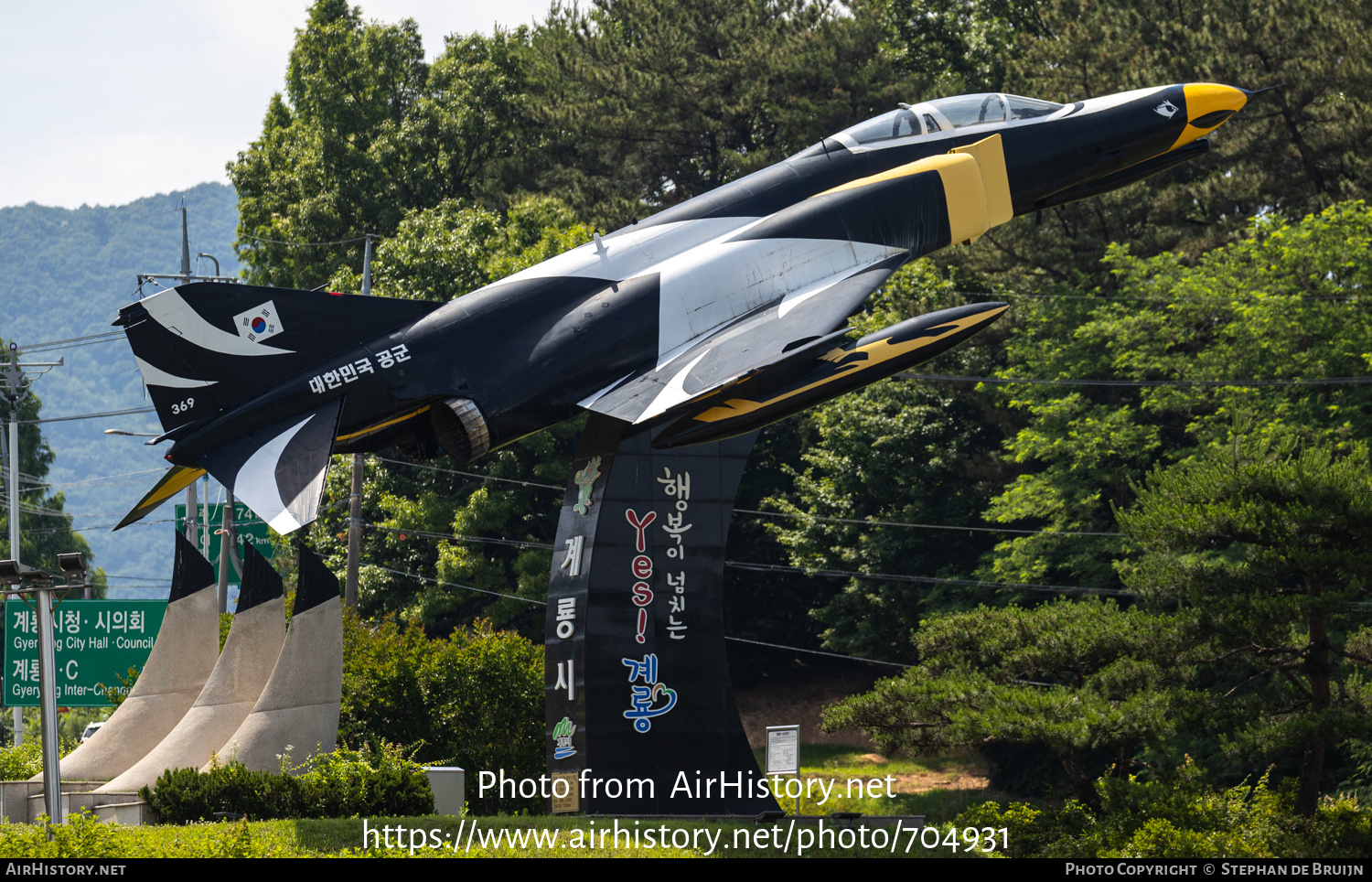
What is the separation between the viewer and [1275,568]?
19.8 meters

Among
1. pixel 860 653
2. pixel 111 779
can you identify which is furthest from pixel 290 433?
pixel 860 653

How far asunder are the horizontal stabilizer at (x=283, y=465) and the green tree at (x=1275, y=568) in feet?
39.9

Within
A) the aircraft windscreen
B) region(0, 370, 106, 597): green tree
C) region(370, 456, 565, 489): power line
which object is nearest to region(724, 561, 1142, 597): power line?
region(370, 456, 565, 489): power line

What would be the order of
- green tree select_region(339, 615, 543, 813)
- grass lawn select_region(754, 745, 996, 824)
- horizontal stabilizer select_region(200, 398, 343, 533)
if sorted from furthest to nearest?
grass lawn select_region(754, 745, 996, 824)
green tree select_region(339, 615, 543, 813)
horizontal stabilizer select_region(200, 398, 343, 533)

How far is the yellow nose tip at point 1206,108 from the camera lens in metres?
21.0

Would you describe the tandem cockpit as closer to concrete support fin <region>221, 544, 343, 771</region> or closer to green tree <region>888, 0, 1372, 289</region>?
concrete support fin <region>221, 544, 343, 771</region>

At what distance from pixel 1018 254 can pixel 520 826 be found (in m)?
27.9

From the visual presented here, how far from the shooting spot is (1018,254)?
3938cm

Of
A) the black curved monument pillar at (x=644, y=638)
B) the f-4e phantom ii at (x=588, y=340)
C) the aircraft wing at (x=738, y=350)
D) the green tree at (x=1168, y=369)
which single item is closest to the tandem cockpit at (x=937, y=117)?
the f-4e phantom ii at (x=588, y=340)

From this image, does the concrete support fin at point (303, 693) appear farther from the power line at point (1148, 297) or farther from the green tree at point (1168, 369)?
the power line at point (1148, 297)

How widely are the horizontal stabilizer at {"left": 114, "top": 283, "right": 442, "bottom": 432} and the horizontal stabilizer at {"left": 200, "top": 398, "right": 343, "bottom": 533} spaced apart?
27.1 inches

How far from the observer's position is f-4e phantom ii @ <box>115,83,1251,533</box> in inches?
620

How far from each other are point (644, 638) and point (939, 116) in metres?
9.23
